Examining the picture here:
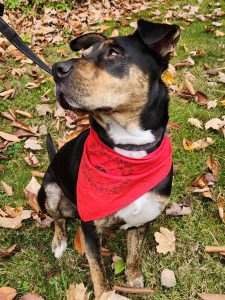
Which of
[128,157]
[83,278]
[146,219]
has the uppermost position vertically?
[128,157]

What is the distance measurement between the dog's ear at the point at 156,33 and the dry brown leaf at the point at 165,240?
1.80 metres

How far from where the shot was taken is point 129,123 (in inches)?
118

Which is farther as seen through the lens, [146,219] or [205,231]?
[205,231]

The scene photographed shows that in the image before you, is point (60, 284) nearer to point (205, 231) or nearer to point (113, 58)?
point (205, 231)

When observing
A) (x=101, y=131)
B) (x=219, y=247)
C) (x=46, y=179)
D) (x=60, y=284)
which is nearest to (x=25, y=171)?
(x=46, y=179)

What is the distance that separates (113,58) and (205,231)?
2030mm

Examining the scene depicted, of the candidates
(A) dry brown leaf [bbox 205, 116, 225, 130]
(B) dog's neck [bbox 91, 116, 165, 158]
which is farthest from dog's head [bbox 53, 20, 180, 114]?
(A) dry brown leaf [bbox 205, 116, 225, 130]

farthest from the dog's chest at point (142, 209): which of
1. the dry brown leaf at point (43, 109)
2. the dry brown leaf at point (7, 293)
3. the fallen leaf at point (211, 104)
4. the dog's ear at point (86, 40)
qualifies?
the dry brown leaf at point (43, 109)

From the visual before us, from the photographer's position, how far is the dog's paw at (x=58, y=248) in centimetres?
399

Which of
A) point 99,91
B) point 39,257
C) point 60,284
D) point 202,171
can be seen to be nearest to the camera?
point 99,91

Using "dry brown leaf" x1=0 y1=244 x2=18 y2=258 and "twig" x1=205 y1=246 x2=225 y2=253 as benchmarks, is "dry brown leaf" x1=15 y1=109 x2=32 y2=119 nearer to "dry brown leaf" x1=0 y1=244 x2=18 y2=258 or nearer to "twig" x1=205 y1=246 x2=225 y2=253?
"dry brown leaf" x1=0 y1=244 x2=18 y2=258

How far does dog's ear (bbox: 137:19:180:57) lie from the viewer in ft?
9.33

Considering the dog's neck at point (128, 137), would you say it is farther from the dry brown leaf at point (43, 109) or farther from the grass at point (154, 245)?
the dry brown leaf at point (43, 109)

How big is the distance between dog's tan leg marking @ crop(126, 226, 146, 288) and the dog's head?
1.29 meters
